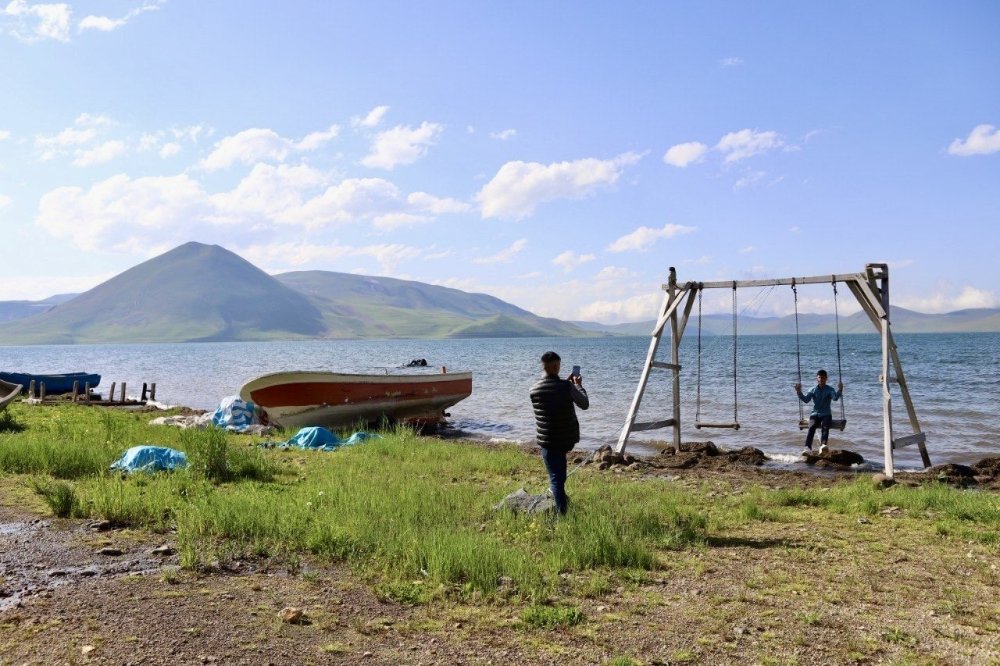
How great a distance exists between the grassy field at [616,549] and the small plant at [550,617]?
0.8 inches

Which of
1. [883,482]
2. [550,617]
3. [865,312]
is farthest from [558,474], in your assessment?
[865,312]

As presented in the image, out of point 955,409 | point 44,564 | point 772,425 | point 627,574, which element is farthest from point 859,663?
point 955,409

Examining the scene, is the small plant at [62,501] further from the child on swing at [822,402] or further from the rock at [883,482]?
the child on swing at [822,402]

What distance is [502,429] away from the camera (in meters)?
26.7

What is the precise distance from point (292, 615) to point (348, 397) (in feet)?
60.2

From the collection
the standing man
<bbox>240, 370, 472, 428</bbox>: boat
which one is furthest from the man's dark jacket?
<bbox>240, 370, 472, 428</bbox>: boat

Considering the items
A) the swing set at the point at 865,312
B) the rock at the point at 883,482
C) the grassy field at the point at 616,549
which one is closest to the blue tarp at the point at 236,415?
the grassy field at the point at 616,549

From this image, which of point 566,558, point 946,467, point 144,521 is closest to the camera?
point 566,558

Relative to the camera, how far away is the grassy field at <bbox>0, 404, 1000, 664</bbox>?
18.2ft

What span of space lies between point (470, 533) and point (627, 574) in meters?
1.83

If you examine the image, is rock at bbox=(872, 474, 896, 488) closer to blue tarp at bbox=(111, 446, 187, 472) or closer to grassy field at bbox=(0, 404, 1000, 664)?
grassy field at bbox=(0, 404, 1000, 664)

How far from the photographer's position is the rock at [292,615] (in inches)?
221

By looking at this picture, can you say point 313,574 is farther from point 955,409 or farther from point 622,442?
point 955,409

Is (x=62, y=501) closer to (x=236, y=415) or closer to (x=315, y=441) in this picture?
(x=315, y=441)
